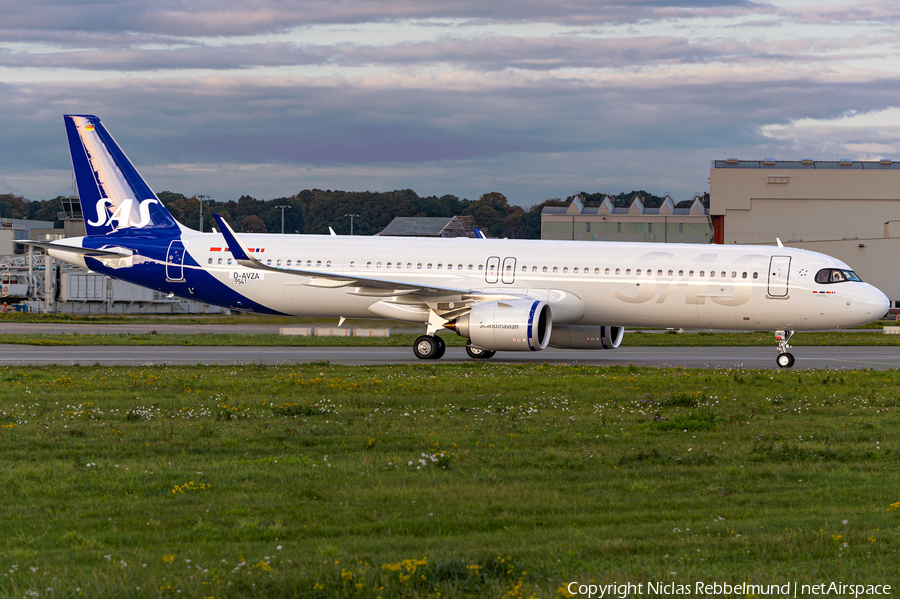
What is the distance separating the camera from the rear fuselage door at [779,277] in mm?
25750

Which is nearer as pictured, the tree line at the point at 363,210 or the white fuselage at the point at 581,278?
the white fuselage at the point at 581,278

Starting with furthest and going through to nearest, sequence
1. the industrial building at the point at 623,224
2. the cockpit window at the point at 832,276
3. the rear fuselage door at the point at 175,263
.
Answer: the industrial building at the point at 623,224
the rear fuselage door at the point at 175,263
the cockpit window at the point at 832,276

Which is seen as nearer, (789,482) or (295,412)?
(789,482)

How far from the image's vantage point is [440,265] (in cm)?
2812

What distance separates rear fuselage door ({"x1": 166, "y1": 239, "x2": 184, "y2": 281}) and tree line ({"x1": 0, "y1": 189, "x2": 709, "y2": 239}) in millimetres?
112198

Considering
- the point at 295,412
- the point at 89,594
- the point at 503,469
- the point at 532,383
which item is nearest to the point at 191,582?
the point at 89,594

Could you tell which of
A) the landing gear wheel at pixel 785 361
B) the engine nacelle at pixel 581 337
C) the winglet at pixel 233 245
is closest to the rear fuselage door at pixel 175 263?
the winglet at pixel 233 245

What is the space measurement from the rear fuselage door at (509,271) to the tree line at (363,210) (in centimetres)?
11505

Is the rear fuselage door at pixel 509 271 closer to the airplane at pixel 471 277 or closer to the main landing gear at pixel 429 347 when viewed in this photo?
the airplane at pixel 471 277

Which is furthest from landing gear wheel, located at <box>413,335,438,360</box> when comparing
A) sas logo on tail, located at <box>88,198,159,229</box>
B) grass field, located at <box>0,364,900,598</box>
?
sas logo on tail, located at <box>88,198,159,229</box>

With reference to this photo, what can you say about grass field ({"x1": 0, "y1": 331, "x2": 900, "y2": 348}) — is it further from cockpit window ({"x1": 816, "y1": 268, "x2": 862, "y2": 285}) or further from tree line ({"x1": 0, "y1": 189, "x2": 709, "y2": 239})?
tree line ({"x1": 0, "y1": 189, "x2": 709, "y2": 239})

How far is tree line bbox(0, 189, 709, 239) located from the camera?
14788 centimetres

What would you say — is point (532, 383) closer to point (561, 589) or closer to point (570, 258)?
point (570, 258)

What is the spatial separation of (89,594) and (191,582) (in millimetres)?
646
